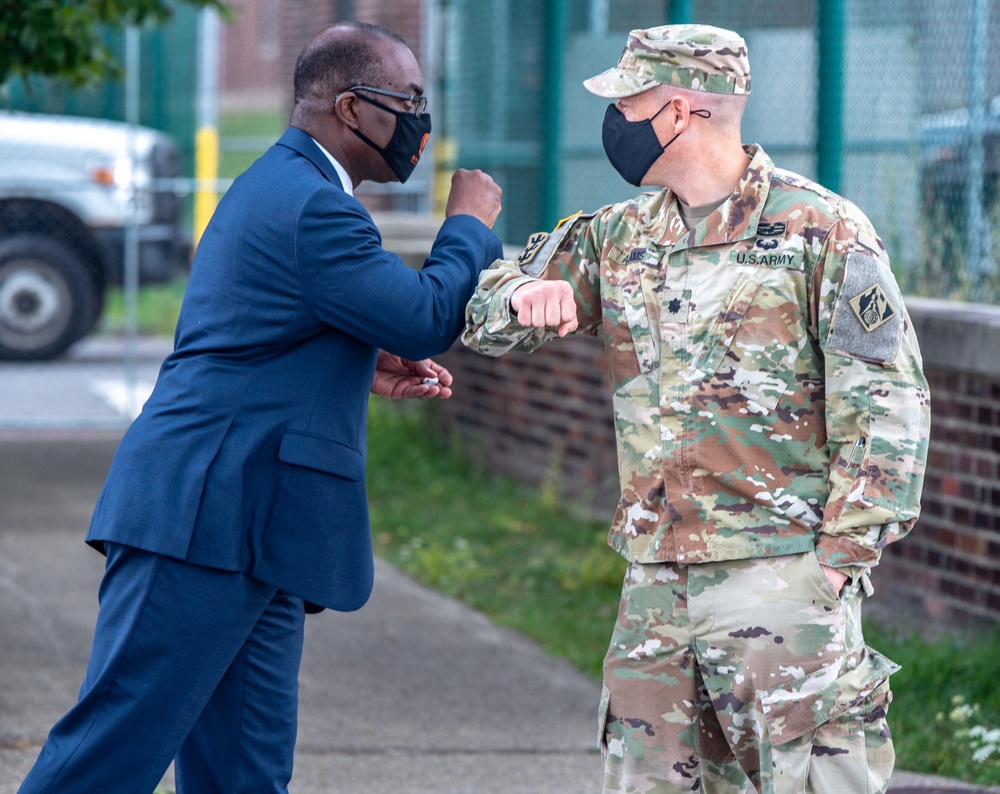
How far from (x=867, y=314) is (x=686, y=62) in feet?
1.96

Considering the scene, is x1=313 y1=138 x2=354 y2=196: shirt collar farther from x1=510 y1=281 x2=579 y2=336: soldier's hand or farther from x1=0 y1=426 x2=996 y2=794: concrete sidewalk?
x1=0 y1=426 x2=996 y2=794: concrete sidewalk

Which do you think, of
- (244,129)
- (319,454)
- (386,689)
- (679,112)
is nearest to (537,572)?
(386,689)

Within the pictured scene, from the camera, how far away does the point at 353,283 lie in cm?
288

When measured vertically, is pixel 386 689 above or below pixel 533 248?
below

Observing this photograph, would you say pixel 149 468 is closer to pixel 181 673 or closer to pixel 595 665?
pixel 181 673

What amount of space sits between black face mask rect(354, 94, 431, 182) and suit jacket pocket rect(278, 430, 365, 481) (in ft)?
1.95

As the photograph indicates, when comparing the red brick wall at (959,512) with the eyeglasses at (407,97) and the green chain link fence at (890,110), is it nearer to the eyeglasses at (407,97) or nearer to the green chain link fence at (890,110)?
the green chain link fence at (890,110)

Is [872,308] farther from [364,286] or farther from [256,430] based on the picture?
[256,430]

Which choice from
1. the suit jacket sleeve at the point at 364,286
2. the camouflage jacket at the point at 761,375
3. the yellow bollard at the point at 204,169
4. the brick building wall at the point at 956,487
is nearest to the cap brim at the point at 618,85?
the camouflage jacket at the point at 761,375

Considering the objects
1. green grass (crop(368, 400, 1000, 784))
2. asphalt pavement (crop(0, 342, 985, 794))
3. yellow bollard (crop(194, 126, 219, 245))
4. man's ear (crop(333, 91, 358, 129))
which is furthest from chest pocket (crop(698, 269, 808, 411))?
yellow bollard (crop(194, 126, 219, 245))

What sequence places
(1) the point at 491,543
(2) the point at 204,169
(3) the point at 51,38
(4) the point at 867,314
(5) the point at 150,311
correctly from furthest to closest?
(5) the point at 150,311 → (2) the point at 204,169 → (1) the point at 491,543 → (3) the point at 51,38 → (4) the point at 867,314

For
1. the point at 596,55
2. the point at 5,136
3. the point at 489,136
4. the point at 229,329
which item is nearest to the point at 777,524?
the point at 229,329

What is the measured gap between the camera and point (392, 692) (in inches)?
204

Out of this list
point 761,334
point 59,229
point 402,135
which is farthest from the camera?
point 59,229
